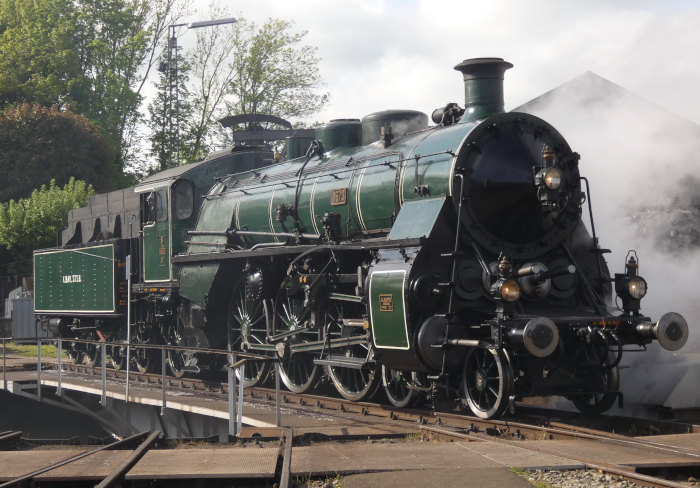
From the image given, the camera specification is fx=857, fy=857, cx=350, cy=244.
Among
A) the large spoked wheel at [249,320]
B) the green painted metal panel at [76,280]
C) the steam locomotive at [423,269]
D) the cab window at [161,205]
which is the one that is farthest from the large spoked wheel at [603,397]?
the green painted metal panel at [76,280]

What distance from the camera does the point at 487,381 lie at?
8516 millimetres

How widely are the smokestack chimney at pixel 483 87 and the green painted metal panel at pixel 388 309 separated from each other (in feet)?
7.02

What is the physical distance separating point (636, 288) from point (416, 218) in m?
2.41

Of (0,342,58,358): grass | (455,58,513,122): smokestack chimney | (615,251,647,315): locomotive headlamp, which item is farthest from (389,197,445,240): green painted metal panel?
(0,342,58,358): grass

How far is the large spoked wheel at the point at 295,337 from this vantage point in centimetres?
1148

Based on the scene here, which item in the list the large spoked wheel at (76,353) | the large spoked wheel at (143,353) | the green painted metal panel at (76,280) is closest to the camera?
the large spoked wheel at (143,353)

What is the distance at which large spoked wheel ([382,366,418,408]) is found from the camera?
950cm

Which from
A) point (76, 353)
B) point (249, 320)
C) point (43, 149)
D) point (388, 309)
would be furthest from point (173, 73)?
point (388, 309)

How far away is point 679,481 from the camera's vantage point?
5.79 metres

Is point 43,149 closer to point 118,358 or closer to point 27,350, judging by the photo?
point 27,350

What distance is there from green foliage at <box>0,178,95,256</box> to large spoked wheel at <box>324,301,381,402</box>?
19531 mm

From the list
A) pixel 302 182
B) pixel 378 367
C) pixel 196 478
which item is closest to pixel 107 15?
pixel 302 182

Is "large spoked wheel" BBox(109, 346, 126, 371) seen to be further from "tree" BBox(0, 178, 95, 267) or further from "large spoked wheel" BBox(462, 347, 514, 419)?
"tree" BBox(0, 178, 95, 267)

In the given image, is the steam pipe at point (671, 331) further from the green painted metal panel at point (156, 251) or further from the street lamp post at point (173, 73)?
the street lamp post at point (173, 73)
